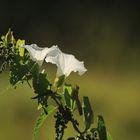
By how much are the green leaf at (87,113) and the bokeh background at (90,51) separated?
14.0 ft

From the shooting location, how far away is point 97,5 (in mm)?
11273

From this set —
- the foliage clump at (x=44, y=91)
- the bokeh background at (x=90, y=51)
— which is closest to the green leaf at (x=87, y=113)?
the foliage clump at (x=44, y=91)

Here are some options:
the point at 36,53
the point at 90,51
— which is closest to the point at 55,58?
the point at 36,53

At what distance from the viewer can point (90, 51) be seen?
964 cm

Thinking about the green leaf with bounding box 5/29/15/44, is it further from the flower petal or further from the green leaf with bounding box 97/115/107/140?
the green leaf with bounding box 97/115/107/140

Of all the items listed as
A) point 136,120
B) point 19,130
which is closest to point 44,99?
point 19,130

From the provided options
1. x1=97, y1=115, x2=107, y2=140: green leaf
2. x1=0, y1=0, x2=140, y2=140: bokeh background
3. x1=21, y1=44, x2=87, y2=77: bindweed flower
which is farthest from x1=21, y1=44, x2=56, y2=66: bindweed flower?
x1=0, y1=0, x2=140, y2=140: bokeh background

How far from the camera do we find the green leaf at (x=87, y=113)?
119cm

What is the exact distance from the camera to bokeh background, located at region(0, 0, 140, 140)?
628 centimetres

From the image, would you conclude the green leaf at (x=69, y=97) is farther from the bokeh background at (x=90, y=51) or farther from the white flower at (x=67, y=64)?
the bokeh background at (x=90, y=51)

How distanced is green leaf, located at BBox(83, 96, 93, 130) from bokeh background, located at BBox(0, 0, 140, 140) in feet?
14.0

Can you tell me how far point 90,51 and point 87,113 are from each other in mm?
8452

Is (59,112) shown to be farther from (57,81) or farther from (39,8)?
(39,8)

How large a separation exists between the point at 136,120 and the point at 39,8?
556 centimetres
